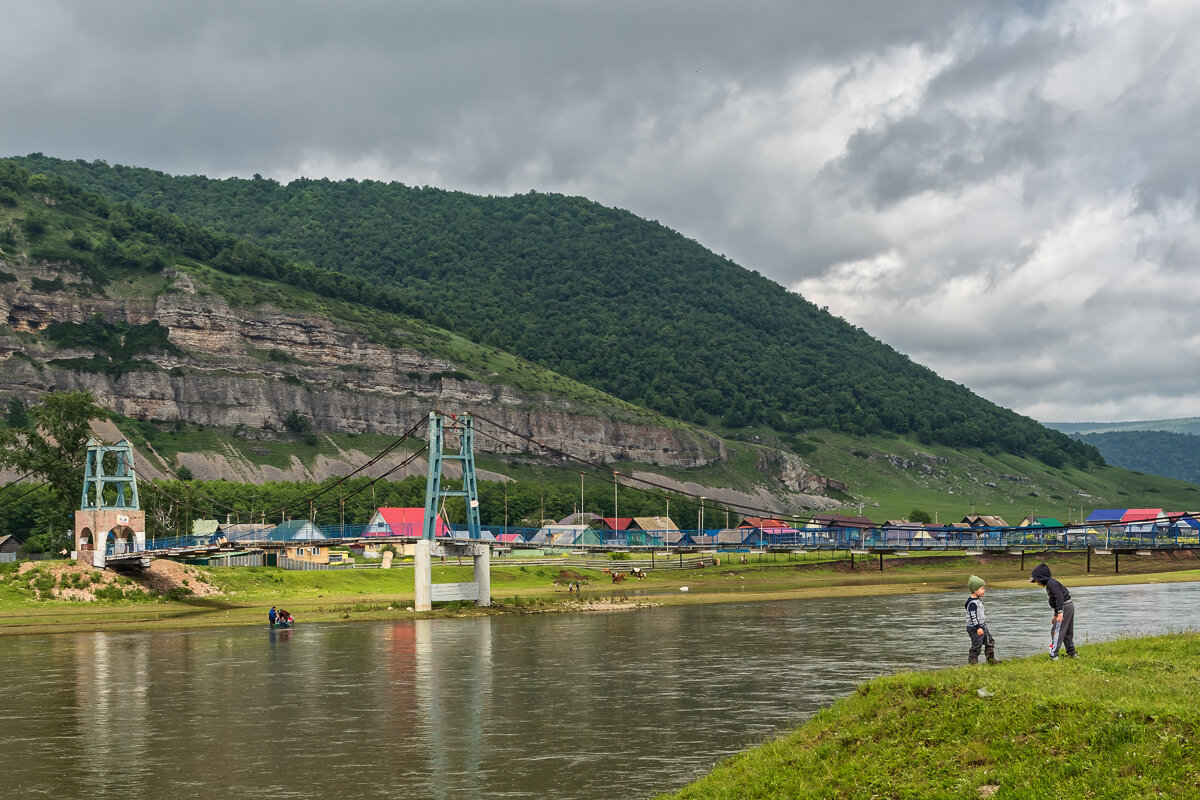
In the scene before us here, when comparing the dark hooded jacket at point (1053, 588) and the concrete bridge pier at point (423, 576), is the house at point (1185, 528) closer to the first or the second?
the dark hooded jacket at point (1053, 588)

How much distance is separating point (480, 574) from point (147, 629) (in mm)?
20533

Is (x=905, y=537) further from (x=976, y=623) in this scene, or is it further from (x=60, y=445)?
(x=976, y=623)

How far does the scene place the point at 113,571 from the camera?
7131 cm

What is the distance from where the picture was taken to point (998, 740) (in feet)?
48.0

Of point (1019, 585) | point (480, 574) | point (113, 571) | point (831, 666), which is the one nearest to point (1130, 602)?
point (1019, 585)

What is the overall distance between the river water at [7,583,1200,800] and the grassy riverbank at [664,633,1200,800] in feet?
12.0

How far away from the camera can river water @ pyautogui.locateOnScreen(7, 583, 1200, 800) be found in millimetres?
21766

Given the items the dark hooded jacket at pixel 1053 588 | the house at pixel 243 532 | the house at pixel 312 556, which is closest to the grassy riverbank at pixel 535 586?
the house at pixel 312 556

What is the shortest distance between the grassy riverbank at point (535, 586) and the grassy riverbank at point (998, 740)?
48.8 meters

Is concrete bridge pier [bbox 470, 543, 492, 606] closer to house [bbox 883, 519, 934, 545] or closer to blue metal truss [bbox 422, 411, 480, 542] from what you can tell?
blue metal truss [bbox 422, 411, 480, 542]

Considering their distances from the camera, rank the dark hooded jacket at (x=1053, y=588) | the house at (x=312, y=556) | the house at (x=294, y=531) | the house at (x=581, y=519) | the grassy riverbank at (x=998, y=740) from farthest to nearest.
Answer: the house at (x=581, y=519) < the house at (x=294, y=531) < the house at (x=312, y=556) < the dark hooded jacket at (x=1053, y=588) < the grassy riverbank at (x=998, y=740)

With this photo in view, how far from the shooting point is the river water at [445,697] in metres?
21.8

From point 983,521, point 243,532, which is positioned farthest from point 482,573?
point 983,521

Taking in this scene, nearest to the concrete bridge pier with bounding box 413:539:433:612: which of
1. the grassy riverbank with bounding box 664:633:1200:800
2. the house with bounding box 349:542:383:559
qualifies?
the house with bounding box 349:542:383:559
